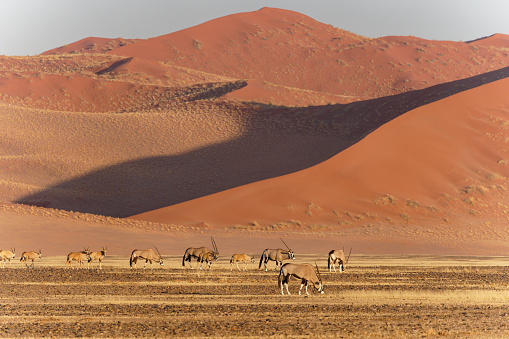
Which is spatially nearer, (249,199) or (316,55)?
(249,199)

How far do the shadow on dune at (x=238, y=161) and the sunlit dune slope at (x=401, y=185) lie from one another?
7.68m

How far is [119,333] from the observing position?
14.3 m

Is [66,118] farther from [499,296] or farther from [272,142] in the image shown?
[499,296]

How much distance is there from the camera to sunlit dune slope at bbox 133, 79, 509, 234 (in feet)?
190

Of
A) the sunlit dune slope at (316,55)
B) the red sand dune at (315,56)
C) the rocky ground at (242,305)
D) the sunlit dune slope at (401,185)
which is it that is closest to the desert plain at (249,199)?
the rocky ground at (242,305)

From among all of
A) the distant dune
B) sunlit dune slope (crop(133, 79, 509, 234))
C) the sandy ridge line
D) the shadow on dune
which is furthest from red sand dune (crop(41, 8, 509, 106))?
the sandy ridge line

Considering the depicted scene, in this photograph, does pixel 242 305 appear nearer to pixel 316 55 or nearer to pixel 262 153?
pixel 262 153

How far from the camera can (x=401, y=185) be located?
6203cm

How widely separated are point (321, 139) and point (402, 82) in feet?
198

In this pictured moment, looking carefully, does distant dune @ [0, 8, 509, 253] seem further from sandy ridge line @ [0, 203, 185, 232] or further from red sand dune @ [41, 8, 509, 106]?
red sand dune @ [41, 8, 509, 106]

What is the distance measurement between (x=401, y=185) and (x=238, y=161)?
22.6 meters

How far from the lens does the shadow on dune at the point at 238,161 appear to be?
72.0 meters

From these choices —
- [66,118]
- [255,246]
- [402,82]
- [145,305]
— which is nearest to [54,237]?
[255,246]

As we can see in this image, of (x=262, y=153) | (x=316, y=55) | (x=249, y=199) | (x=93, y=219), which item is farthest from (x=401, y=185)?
(x=316, y=55)
